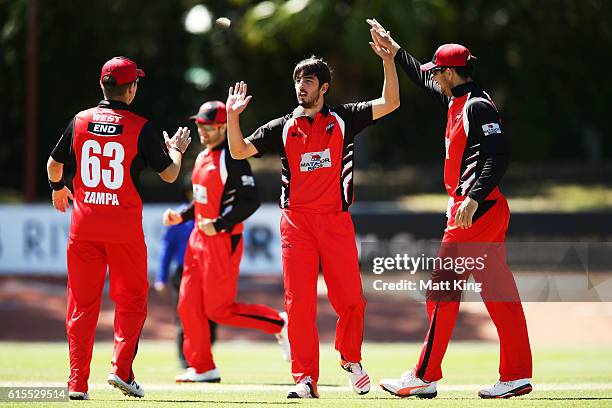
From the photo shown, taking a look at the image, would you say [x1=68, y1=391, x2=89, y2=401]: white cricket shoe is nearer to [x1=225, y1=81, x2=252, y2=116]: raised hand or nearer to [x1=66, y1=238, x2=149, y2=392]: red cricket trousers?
[x1=66, y1=238, x2=149, y2=392]: red cricket trousers

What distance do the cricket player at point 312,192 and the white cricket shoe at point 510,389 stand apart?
106 centimetres

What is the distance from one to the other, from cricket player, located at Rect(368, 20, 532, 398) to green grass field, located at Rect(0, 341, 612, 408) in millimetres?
190

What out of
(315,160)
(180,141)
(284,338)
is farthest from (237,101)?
(284,338)

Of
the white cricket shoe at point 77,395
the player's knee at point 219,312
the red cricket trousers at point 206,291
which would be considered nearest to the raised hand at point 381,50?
the red cricket trousers at point 206,291

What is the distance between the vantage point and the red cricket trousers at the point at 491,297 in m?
7.15

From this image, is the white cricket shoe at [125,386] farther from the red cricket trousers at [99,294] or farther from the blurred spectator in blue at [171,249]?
the blurred spectator in blue at [171,249]

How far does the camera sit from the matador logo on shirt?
24.2ft

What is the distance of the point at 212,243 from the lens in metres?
8.87

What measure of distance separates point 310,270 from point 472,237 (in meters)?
1.11

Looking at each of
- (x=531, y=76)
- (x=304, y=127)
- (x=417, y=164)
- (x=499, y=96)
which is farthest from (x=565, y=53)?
(x=304, y=127)

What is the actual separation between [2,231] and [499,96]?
20.9 meters

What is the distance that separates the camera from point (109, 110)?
7230 millimetres

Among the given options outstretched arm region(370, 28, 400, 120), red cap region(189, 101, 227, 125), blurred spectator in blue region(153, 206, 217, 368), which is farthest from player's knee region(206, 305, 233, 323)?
outstretched arm region(370, 28, 400, 120)

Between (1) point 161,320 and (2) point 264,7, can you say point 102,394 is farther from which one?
(2) point 264,7
